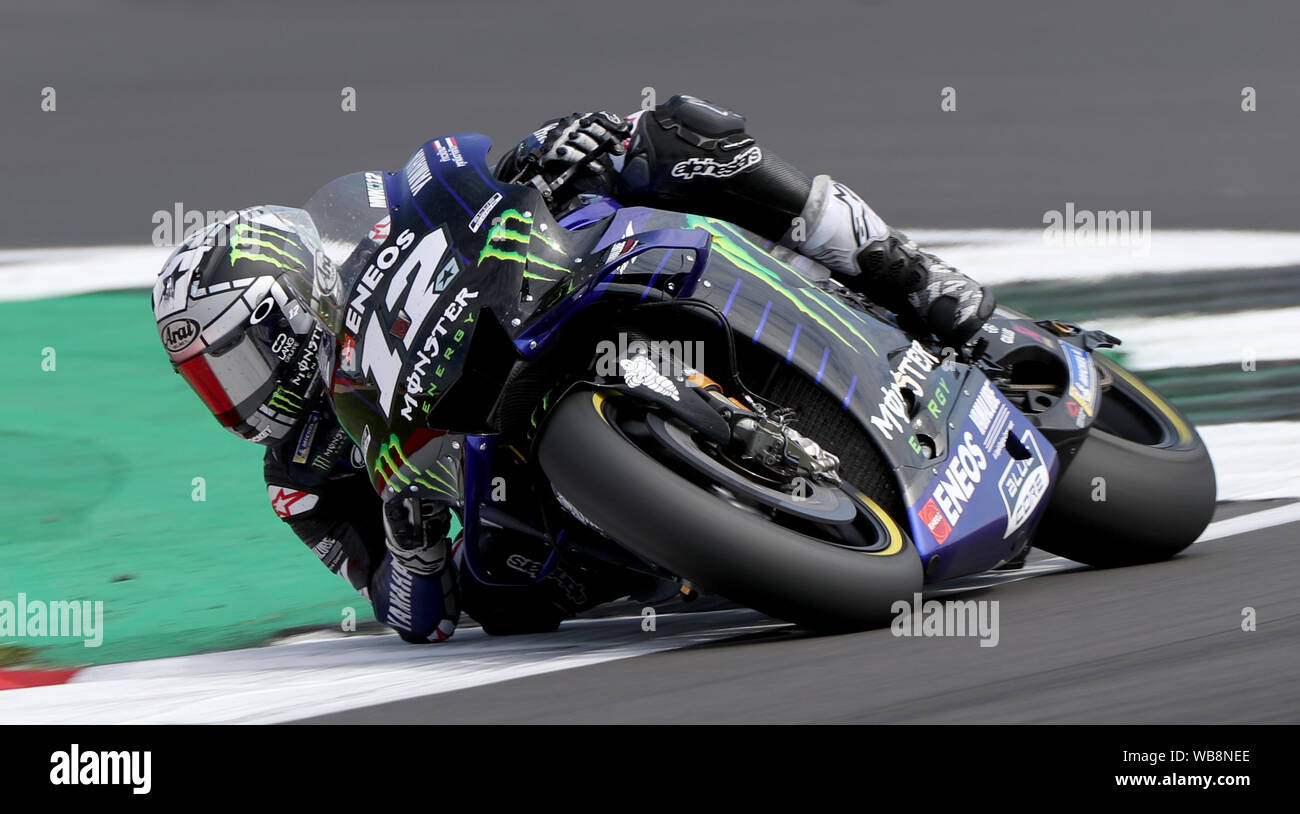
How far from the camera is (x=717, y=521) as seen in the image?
317 centimetres

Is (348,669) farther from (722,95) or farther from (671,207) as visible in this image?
(722,95)

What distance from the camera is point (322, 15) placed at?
1255cm

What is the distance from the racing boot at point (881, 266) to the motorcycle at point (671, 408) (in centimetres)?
6

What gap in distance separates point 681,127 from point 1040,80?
848 cm

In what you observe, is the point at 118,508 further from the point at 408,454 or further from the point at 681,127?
Answer: the point at 681,127

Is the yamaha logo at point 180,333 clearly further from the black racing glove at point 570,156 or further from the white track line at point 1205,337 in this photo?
the white track line at point 1205,337

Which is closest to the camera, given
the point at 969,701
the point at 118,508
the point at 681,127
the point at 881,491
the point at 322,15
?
the point at 969,701

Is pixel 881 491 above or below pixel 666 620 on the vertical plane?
above

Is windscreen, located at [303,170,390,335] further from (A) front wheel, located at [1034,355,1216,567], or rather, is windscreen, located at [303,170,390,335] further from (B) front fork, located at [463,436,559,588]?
(A) front wheel, located at [1034,355,1216,567]

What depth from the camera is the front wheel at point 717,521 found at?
317 centimetres

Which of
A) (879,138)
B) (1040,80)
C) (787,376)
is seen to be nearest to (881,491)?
(787,376)

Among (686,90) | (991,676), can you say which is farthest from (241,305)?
(686,90)

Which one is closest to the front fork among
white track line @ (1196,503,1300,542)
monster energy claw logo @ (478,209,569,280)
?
monster energy claw logo @ (478,209,569,280)

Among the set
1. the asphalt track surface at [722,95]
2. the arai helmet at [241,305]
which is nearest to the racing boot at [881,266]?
the arai helmet at [241,305]
